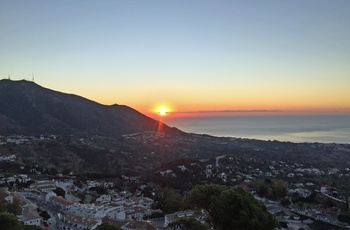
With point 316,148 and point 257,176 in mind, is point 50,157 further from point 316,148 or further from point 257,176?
point 316,148

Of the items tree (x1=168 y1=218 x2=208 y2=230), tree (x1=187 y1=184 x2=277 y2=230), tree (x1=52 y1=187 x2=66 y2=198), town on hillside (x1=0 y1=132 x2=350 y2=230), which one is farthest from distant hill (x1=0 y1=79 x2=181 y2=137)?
tree (x1=187 y1=184 x2=277 y2=230)

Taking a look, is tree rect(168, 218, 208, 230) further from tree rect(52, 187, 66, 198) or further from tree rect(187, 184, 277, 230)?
tree rect(52, 187, 66, 198)

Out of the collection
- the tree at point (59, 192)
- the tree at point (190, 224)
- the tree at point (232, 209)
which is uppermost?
the tree at point (232, 209)

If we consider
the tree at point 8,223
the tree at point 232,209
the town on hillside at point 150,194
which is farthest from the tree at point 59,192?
the tree at point 232,209

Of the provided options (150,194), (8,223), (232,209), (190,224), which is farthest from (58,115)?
(232,209)

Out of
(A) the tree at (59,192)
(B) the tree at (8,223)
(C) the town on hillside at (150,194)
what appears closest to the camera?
(B) the tree at (8,223)

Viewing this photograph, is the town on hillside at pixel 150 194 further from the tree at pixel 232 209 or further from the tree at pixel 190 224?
the tree at pixel 232 209

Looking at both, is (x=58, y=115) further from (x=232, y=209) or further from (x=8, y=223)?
(x=232, y=209)
